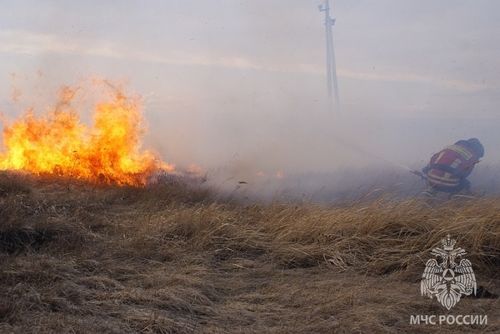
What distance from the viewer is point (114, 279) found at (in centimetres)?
493

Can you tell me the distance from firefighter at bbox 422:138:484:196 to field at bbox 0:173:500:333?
254 centimetres

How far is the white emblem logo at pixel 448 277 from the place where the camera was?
4.52 meters

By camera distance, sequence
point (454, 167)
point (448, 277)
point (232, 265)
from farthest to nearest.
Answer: point (454, 167) < point (232, 265) < point (448, 277)

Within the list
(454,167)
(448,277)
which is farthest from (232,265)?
(454,167)

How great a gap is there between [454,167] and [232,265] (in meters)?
6.02

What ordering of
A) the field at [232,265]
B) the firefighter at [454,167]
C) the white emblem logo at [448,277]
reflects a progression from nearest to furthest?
the field at [232,265]
the white emblem logo at [448,277]
the firefighter at [454,167]

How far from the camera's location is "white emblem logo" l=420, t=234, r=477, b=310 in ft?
14.8

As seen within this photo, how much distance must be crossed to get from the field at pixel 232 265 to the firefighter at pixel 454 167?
254 cm

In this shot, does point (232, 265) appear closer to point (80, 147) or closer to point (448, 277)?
point (448, 277)

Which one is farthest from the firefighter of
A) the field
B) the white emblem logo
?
the white emblem logo

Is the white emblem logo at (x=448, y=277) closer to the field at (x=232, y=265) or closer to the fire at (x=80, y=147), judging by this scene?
the field at (x=232, y=265)

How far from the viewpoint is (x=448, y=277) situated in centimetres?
490

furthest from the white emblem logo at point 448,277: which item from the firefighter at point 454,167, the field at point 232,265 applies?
the firefighter at point 454,167

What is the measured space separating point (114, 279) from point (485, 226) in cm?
404
